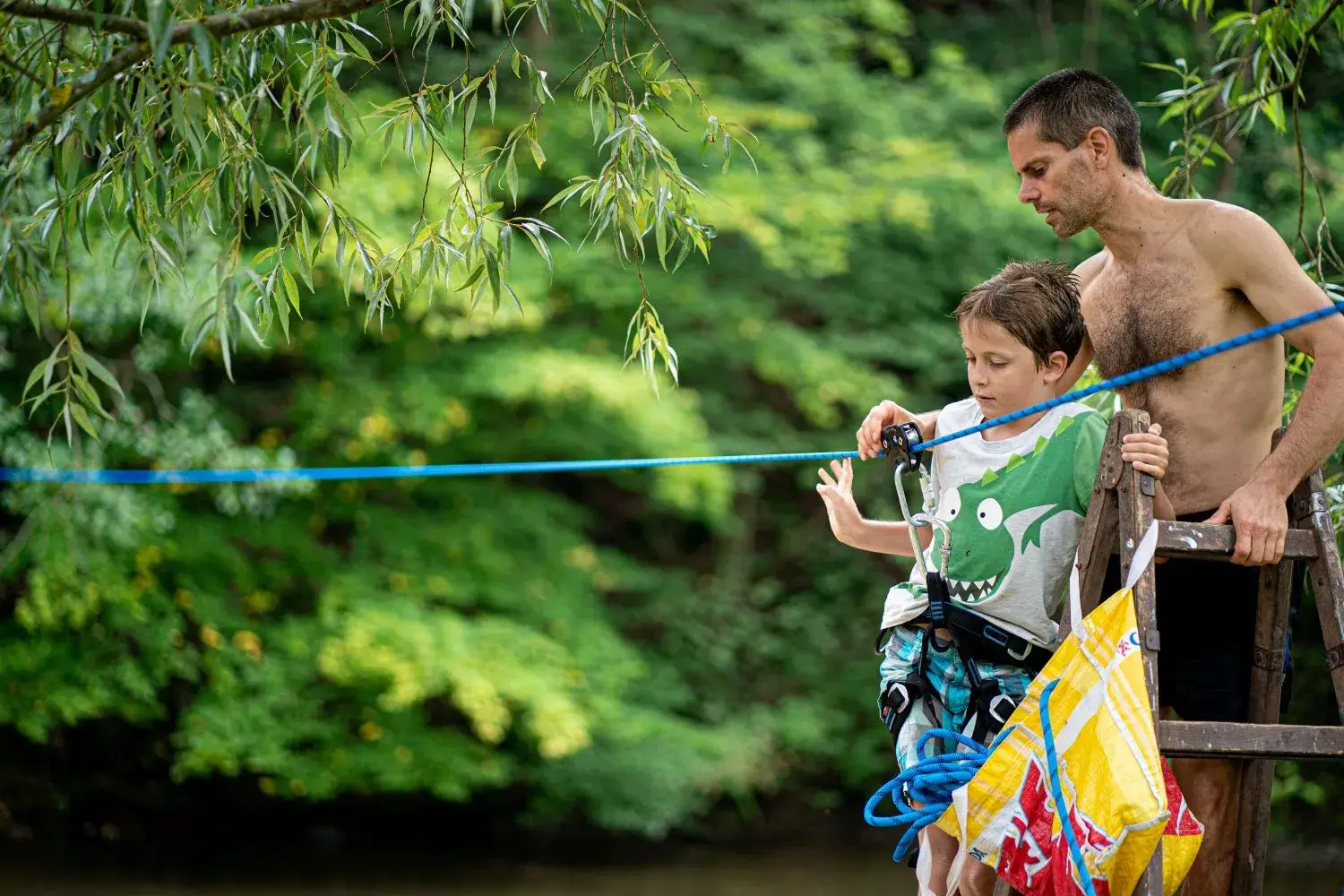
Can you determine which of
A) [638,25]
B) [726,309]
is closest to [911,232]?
[726,309]

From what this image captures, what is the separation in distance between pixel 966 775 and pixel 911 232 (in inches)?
274

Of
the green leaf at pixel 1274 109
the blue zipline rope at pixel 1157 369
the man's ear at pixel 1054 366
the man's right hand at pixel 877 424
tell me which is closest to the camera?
the blue zipline rope at pixel 1157 369

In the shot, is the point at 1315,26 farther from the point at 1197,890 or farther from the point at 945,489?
the point at 1197,890

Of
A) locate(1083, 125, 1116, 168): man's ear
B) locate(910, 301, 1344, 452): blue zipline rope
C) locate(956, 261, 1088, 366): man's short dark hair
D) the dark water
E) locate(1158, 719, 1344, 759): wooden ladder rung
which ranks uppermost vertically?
locate(1083, 125, 1116, 168): man's ear

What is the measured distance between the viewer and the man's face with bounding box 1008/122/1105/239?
7.32 feet

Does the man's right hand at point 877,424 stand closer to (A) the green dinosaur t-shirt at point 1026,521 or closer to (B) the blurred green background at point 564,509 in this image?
(A) the green dinosaur t-shirt at point 1026,521

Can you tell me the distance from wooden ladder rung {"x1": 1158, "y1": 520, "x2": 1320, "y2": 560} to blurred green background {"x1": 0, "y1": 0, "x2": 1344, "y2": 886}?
4.98m

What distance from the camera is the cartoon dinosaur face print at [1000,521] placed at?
2.18 meters

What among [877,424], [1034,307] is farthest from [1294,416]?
[877,424]

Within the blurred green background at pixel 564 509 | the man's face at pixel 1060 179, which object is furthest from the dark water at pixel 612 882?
the man's face at pixel 1060 179

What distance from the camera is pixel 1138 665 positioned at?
6.14ft

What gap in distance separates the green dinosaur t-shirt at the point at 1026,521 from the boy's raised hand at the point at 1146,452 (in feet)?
0.60

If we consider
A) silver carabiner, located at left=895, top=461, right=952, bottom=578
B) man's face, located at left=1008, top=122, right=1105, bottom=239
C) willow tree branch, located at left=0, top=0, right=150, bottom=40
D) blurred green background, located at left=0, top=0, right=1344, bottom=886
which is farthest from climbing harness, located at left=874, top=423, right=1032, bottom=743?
blurred green background, located at left=0, top=0, right=1344, bottom=886

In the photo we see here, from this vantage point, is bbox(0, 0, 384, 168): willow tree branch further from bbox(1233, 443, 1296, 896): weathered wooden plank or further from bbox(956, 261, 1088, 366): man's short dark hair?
bbox(1233, 443, 1296, 896): weathered wooden plank
